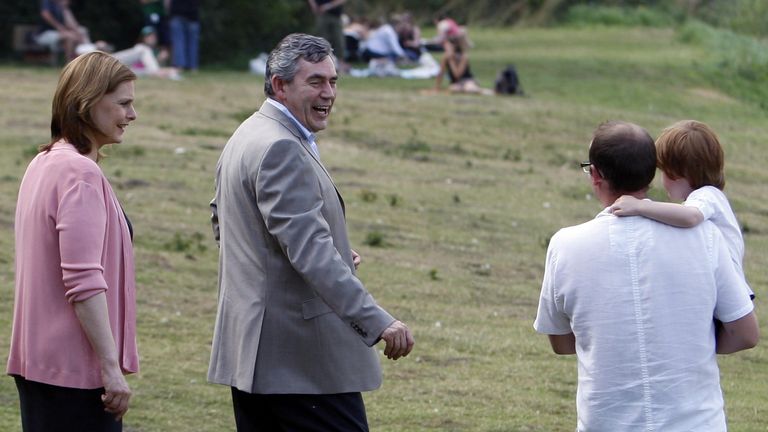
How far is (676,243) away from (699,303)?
193 millimetres

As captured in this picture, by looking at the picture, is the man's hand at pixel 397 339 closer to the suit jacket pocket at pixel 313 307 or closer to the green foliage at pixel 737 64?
the suit jacket pocket at pixel 313 307

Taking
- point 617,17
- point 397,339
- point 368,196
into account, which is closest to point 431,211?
point 368,196

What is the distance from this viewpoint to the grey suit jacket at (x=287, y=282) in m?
4.15

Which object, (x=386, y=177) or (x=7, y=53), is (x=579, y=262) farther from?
(x=7, y=53)

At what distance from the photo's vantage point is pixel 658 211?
387 cm

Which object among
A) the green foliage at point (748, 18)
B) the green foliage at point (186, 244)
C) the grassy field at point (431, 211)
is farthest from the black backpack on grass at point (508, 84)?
the green foliage at point (748, 18)

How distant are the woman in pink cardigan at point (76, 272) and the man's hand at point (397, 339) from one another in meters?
0.83

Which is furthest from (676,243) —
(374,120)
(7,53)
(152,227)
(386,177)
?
(7,53)

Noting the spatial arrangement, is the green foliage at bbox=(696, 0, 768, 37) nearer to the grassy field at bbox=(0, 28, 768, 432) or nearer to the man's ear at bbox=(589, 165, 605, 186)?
the grassy field at bbox=(0, 28, 768, 432)

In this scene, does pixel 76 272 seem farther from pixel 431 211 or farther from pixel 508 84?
pixel 508 84

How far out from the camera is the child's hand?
152 inches

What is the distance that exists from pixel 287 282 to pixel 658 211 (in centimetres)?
123

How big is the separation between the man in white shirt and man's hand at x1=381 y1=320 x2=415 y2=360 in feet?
1.80

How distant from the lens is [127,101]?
13.7ft
